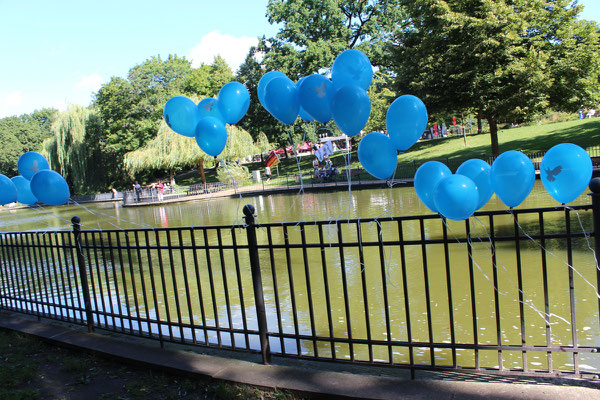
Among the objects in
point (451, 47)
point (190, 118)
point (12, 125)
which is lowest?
point (190, 118)

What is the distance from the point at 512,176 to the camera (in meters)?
3.29

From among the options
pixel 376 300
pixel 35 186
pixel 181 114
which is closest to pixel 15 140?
pixel 35 186

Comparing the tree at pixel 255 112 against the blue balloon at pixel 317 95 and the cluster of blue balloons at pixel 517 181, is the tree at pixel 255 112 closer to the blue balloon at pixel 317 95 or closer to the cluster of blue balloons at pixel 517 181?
the blue balloon at pixel 317 95

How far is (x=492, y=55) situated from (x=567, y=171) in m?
21.8

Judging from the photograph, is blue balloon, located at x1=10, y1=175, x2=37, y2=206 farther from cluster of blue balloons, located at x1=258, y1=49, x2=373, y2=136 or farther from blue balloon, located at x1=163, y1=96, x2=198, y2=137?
cluster of blue balloons, located at x1=258, y1=49, x2=373, y2=136

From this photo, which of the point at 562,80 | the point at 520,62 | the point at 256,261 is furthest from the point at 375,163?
the point at 562,80

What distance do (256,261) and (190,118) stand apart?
6.75 ft

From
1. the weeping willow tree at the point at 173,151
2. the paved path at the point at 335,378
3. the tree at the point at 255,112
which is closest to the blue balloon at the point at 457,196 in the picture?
the paved path at the point at 335,378

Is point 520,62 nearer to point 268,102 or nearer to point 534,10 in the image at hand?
point 534,10

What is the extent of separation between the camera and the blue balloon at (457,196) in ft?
10.4

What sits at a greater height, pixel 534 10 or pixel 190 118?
pixel 534 10

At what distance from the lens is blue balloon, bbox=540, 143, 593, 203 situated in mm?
3123

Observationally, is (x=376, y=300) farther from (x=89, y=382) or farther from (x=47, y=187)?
(x=47, y=187)

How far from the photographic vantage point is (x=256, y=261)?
13.1 feet
